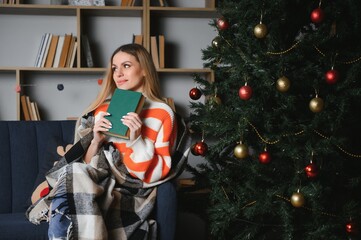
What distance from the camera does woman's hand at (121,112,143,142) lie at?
1948 millimetres

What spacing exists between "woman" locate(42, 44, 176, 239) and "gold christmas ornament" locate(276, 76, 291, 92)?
0.51 m

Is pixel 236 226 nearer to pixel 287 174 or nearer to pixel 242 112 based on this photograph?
pixel 287 174

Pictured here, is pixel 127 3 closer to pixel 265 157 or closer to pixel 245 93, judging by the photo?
pixel 245 93

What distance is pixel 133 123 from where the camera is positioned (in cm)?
195

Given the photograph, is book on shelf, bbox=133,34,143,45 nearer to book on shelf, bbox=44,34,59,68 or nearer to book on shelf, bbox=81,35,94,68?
book on shelf, bbox=81,35,94,68

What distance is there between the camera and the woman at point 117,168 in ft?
5.78

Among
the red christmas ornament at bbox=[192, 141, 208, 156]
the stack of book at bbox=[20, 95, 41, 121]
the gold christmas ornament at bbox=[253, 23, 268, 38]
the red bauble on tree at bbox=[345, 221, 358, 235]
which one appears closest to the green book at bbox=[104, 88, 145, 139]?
the red christmas ornament at bbox=[192, 141, 208, 156]

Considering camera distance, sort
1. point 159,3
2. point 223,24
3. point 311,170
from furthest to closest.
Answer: point 159,3, point 223,24, point 311,170

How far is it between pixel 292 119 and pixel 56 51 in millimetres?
1879

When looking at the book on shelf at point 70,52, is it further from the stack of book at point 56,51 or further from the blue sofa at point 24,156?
the blue sofa at point 24,156

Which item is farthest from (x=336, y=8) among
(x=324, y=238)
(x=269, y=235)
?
(x=269, y=235)

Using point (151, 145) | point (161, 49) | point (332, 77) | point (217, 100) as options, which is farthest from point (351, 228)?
point (161, 49)

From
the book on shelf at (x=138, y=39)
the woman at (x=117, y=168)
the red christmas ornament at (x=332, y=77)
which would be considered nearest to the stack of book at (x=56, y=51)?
the book on shelf at (x=138, y=39)

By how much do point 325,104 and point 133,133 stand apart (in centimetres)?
79
